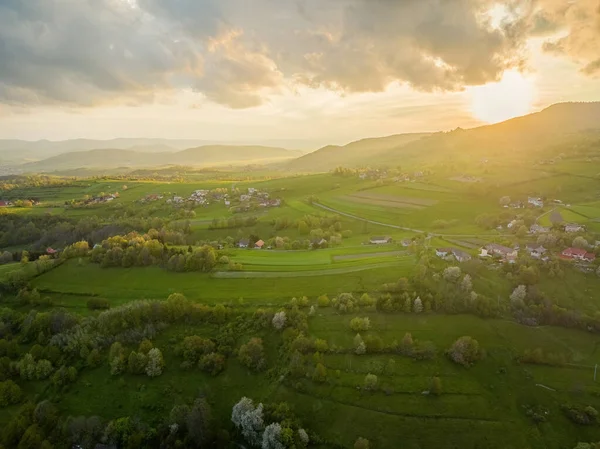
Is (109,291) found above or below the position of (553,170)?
below

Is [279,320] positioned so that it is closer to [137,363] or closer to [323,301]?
[323,301]

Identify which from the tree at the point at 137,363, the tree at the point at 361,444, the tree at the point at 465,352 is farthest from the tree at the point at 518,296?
the tree at the point at 137,363

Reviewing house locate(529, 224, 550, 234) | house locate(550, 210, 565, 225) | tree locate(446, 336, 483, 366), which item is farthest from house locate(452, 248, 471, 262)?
house locate(550, 210, 565, 225)

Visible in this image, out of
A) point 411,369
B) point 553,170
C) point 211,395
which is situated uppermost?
point 553,170

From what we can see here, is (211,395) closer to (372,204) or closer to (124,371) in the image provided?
(124,371)

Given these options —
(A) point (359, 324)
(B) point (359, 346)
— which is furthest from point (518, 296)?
(B) point (359, 346)

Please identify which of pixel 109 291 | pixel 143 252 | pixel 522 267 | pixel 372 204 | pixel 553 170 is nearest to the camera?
pixel 522 267

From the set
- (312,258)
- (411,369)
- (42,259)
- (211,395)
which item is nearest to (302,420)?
(211,395)
